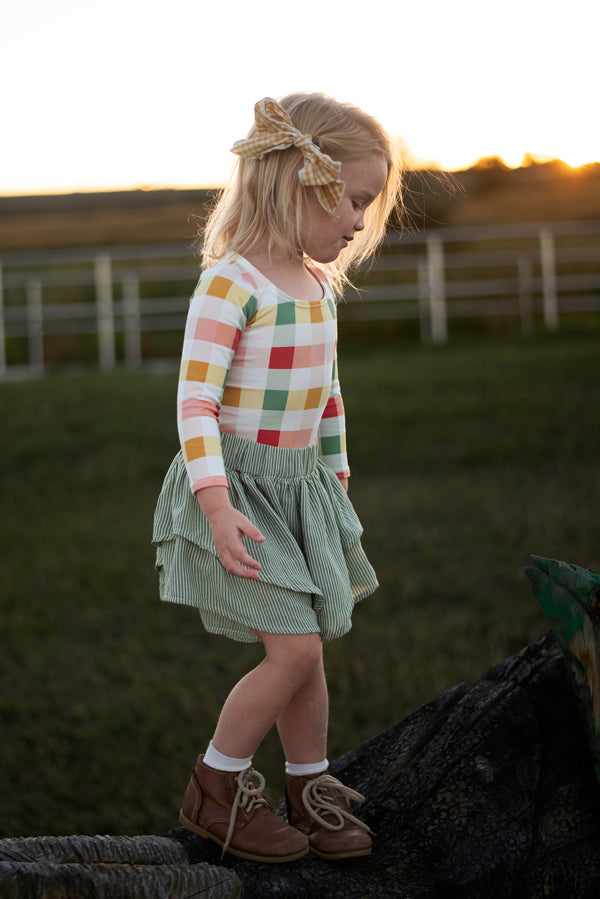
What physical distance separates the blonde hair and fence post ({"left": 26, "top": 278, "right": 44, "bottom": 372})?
30.3 ft

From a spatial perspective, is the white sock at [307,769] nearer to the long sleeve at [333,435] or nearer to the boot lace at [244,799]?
the boot lace at [244,799]

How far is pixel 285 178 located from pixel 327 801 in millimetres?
983

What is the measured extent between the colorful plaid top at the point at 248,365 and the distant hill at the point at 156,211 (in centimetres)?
1264

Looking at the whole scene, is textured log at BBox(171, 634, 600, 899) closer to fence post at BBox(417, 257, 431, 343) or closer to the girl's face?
the girl's face

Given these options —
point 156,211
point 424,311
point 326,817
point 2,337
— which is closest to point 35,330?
point 2,337

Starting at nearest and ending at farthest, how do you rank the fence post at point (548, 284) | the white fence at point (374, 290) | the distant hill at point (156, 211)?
the fence post at point (548, 284) < the white fence at point (374, 290) < the distant hill at point (156, 211)

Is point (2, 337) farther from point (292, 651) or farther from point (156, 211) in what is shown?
point (292, 651)

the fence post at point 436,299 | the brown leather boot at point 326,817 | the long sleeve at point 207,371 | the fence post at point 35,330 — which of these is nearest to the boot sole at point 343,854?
the brown leather boot at point 326,817

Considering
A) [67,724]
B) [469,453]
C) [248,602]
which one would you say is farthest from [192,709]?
[469,453]

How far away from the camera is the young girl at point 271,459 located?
4.29 feet

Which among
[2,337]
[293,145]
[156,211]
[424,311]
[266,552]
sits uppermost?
[156,211]

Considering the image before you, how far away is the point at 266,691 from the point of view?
4.33 feet

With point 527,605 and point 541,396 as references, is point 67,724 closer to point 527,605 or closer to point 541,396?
point 527,605

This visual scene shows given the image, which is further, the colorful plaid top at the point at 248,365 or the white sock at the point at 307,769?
the white sock at the point at 307,769
